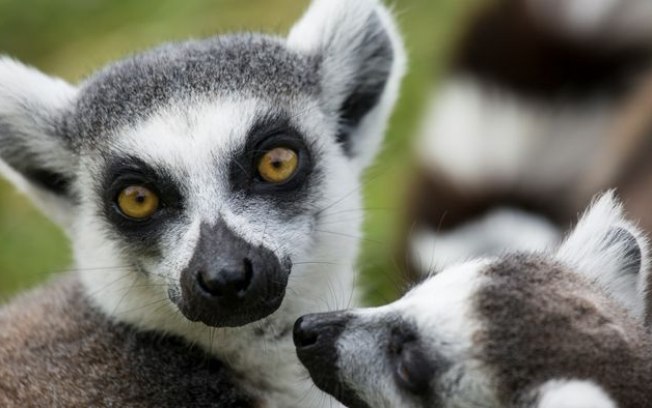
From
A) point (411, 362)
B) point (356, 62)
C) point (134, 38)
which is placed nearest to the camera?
point (411, 362)

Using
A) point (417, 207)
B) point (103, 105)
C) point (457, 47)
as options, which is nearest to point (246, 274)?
point (103, 105)

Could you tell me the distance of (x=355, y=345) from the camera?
2.63m

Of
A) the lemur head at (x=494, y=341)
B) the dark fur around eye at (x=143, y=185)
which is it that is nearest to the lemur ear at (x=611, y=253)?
the lemur head at (x=494, y=341)

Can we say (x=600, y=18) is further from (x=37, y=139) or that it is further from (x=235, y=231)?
(x=37, y=139)

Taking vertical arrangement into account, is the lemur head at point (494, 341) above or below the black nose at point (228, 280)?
above

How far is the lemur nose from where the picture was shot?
105 inches

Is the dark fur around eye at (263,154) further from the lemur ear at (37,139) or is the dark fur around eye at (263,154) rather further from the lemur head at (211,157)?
the lemur ear at (37,139)

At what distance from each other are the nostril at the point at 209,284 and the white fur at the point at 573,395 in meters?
0.80

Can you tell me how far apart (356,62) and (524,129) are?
1.07 metres

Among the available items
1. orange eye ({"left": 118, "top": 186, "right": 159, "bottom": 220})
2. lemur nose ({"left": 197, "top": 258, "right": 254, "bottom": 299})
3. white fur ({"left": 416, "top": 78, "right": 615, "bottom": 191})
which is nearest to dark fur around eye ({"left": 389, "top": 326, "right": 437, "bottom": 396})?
lemur nose ({"left": 197, "top": 258, "right": 254, "bottom": 299})

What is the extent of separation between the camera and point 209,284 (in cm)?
268

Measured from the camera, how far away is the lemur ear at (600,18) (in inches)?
167

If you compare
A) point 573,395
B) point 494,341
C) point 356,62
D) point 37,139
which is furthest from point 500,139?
point 573,395

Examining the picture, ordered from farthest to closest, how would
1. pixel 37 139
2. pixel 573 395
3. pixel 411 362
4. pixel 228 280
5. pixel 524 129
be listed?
pixel 524 129, pixel 37 139, pixel 228 280, pixel 411 362, pixel 573 395
